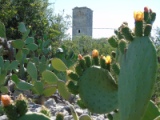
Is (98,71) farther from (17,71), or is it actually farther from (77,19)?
(77,19)

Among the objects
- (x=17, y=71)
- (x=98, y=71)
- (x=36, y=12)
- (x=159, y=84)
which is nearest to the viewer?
(x=98, y=71)

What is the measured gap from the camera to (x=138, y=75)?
4.17 ft

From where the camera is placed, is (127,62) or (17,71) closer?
(127,62)

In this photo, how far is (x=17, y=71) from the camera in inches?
198

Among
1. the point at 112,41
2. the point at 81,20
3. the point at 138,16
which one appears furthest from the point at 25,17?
the point at 81,20

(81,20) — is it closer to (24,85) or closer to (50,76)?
(24,85)

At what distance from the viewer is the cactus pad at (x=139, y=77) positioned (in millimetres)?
1268

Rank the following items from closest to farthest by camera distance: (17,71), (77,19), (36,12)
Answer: (17,71)
(36,12)
(77,19)

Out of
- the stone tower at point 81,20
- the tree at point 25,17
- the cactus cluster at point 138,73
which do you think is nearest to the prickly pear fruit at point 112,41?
the cactus cluster at point 138,73

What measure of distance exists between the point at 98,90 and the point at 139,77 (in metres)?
0.47

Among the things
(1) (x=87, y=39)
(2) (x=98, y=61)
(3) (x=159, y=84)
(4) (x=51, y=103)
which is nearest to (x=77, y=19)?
(1) (x=87, y=39)

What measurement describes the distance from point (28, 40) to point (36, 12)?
646 cm

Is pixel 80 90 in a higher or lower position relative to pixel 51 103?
higher

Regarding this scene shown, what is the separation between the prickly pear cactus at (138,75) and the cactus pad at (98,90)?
38cm
